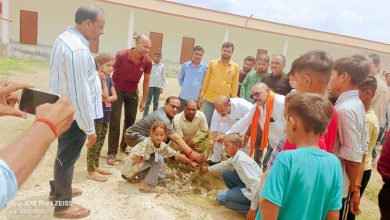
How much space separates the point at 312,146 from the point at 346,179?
849mm

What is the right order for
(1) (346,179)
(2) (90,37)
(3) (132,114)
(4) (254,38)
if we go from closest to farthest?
(1) (346,179)
(2) (90,37)
(3) (132,114)
(4) (254,38)

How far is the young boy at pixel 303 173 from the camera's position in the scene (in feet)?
5.02

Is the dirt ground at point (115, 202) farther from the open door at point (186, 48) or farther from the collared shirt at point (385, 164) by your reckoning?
the open door at point (186, 48)

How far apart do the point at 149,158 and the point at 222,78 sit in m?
2.21

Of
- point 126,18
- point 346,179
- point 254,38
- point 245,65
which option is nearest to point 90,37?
point 346,179

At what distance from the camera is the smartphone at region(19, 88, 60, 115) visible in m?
1.46

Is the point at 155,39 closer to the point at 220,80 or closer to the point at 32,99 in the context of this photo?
the point at 220,80

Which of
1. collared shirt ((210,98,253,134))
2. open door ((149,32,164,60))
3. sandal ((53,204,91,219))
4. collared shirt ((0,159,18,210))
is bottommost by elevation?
sandal ((53,204,91,219))

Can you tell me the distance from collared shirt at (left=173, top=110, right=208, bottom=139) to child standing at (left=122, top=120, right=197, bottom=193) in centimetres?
73

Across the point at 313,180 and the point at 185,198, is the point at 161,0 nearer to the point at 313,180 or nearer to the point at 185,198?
the point at 185,198

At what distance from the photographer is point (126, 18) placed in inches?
670

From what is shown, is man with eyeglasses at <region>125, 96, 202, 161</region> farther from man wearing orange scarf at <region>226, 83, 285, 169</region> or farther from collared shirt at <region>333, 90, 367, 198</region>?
collared shirt at <region>333, 90, 367, 198</region>

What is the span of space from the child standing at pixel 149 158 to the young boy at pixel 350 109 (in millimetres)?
2099

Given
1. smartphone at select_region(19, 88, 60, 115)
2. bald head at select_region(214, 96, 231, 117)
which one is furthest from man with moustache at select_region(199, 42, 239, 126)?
smartphone at select_region(19, 88, 60, 115)
